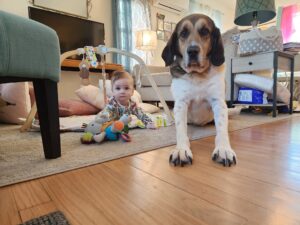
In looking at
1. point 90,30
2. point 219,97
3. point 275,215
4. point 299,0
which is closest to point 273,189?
point 275,215

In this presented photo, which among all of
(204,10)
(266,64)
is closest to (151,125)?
(266,64)

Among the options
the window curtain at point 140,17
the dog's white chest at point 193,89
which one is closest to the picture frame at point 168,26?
the window curtain at point 140,17

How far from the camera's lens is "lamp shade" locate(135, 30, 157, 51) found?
367cm

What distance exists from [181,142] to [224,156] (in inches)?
6.6

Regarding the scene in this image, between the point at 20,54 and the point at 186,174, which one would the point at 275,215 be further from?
the point at 20,54

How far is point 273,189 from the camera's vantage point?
1.83 ft

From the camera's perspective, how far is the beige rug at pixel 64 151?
27.8 inches

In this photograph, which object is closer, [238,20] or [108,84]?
[108,84]

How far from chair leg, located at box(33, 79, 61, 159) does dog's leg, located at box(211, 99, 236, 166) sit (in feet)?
1.90

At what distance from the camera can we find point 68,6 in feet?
11.0

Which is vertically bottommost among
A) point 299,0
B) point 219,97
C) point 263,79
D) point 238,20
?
point 219,97

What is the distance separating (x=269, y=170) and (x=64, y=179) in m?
0.62

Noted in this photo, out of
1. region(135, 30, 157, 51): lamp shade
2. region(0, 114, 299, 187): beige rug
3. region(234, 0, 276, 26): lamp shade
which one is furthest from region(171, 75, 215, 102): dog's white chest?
region(135, 30, 157, 51): lamp shade

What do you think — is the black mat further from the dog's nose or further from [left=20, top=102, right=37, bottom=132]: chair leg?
[left=20, top=102, right=37, bottom=132]: chair leg
